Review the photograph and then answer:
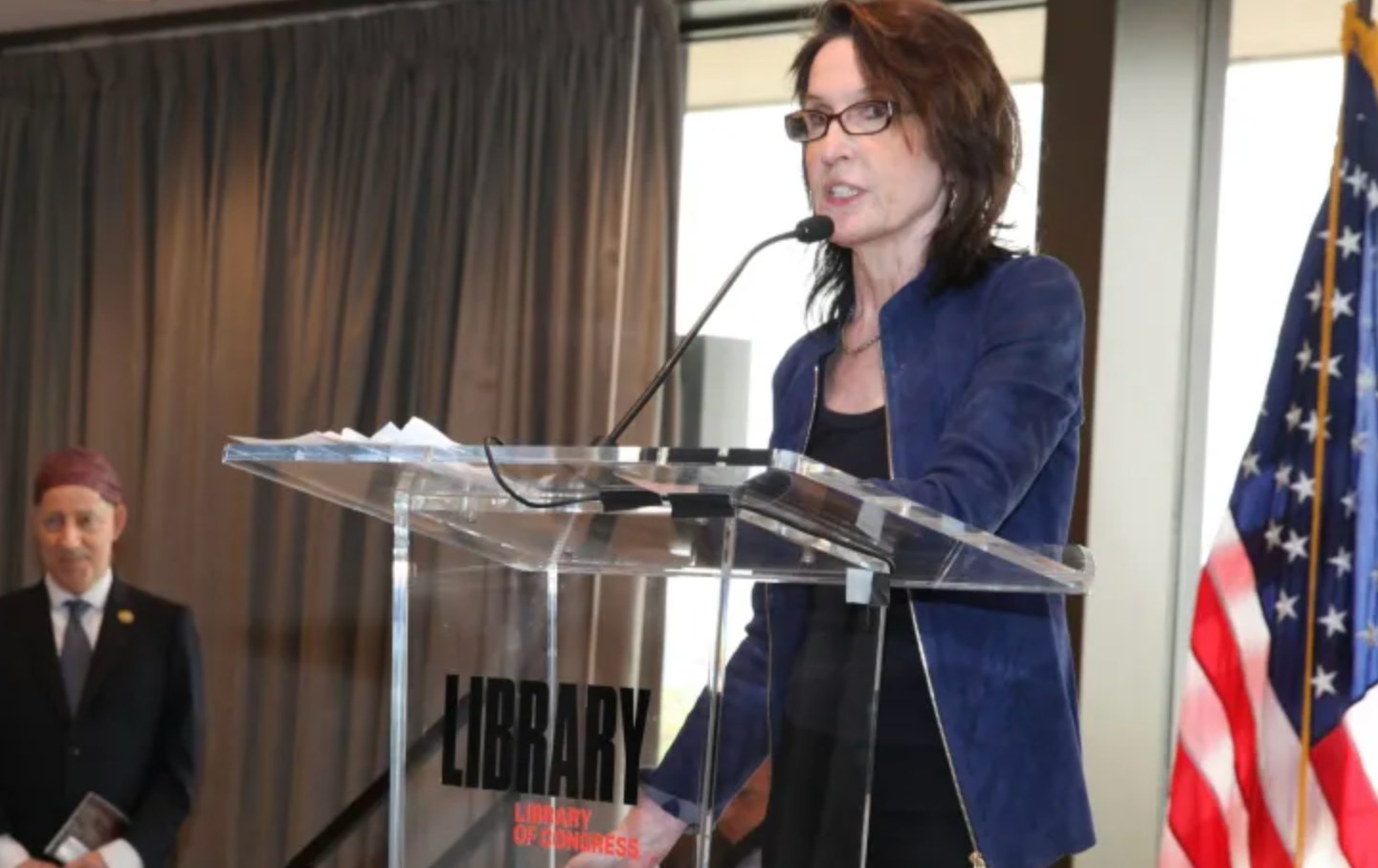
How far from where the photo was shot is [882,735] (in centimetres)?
156

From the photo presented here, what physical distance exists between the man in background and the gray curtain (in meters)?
1.13

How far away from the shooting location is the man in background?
13.4ft

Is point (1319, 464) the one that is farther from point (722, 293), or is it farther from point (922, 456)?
point (722, 293)

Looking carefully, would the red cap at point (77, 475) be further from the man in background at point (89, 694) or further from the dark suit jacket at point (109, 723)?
the dark suit jacket at point (109, 723)

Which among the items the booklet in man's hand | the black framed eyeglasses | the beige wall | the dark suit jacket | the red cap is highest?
the beige wall

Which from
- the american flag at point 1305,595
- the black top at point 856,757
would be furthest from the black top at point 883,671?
the american flag at point 1305,595

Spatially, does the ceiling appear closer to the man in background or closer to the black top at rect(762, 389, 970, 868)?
the man in background

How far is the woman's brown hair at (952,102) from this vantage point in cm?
176

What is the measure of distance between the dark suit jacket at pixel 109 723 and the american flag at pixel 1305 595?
2.16 metres

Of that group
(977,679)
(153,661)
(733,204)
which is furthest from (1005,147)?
(733,204)

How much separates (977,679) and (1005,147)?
543 millimetres

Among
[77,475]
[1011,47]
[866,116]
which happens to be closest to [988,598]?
[866,116]

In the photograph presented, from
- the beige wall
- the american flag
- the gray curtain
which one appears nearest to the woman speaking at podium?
the american flag

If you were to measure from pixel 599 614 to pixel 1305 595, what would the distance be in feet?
6.34
